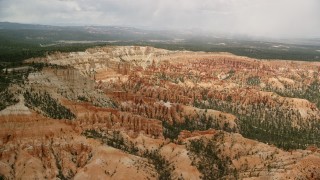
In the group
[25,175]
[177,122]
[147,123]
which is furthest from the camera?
[177,122]

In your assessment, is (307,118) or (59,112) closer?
(59,112)

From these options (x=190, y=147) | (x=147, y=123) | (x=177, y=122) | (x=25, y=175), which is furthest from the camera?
(x=177, y=122)

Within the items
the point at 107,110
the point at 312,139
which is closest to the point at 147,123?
the point at 107,110

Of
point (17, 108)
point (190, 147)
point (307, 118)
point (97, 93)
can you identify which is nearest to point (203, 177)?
point (190, 147)

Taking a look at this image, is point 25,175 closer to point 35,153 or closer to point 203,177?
point 35,153

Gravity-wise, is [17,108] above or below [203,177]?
above

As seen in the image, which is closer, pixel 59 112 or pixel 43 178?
pixel 43 178

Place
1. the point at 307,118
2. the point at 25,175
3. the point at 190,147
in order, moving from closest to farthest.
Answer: the point at 25,175
the point at 190,147
the point at 307,118

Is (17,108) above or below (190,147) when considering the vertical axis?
above

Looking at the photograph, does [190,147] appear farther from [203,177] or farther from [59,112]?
[59,112]
